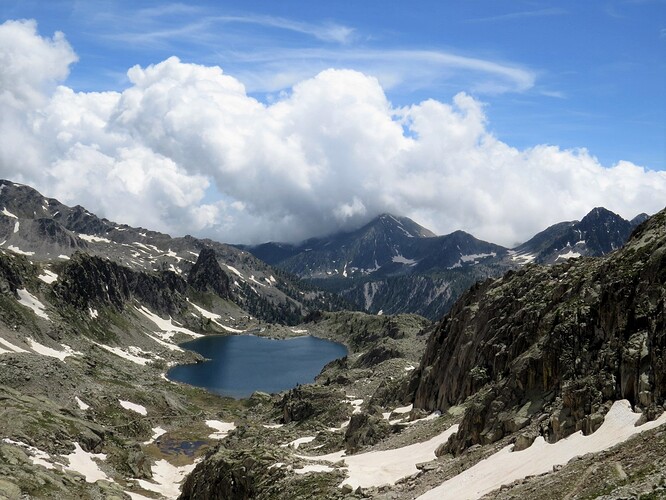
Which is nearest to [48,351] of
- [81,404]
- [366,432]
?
[81,404]

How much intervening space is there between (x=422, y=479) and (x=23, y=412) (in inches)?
2067

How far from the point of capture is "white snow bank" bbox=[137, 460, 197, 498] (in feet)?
219

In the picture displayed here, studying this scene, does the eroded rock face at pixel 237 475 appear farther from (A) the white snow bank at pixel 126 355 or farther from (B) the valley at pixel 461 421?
(A) the white snow bank at pixel 126 355

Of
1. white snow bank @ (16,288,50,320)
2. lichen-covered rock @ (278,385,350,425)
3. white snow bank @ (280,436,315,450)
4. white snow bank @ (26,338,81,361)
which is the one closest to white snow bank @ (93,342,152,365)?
white snow bank @ (16,288,50,320)

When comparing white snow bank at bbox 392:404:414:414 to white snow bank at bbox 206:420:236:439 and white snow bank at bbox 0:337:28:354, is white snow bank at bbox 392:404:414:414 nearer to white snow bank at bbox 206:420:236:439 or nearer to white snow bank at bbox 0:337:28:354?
white snow bank at bbox 206:420:236:439

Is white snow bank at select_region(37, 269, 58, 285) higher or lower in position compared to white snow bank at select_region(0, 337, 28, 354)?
higher

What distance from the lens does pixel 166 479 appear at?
7475cm

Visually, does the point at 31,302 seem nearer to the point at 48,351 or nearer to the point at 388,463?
the point at 48,351

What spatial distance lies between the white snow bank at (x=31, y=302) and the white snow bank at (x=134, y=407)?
69360 millimetres

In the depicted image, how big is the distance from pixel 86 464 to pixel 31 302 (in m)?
122

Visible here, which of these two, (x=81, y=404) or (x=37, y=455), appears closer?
(x=37, y=455)

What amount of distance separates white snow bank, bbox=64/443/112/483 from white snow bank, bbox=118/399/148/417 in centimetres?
3920

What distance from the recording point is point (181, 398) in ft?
430

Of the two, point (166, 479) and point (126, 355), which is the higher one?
point (126, 355)
